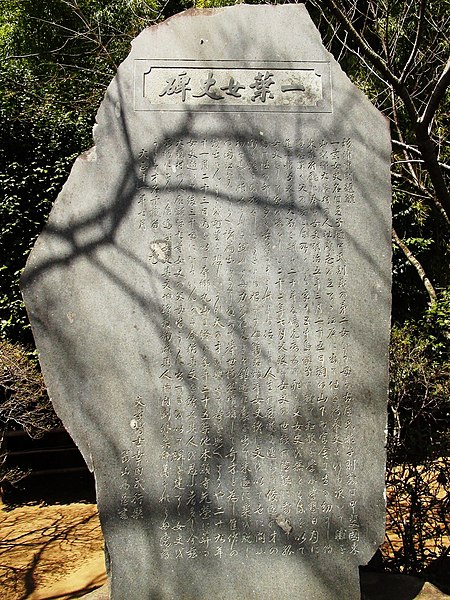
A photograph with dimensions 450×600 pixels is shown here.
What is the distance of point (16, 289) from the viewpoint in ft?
18.9

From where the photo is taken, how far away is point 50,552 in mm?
4324

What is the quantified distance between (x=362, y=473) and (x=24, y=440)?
4055 millimetres

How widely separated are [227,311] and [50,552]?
3.04m

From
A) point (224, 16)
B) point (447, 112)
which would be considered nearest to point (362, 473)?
point (224, 16)

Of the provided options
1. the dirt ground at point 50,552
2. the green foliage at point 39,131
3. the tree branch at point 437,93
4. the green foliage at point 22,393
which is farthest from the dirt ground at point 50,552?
the tree branch at point 437,93

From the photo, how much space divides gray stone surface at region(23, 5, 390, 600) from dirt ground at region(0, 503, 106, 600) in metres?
1.81

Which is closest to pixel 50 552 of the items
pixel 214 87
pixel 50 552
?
pixel 50 552

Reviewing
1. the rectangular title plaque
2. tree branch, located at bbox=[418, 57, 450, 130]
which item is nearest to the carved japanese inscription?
the rectangular title plaque

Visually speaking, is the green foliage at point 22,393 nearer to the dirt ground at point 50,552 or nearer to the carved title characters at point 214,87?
the dirt ground at point 50,552

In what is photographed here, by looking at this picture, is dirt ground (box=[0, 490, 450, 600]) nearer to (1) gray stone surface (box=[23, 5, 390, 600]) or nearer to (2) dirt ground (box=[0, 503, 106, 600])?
(2) dirt ground (box=[0, 503, 106, 600])

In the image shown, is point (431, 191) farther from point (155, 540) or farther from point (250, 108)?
point (155, 540)

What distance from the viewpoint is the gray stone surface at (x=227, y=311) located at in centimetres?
235

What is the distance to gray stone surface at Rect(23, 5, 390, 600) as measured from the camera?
235cm

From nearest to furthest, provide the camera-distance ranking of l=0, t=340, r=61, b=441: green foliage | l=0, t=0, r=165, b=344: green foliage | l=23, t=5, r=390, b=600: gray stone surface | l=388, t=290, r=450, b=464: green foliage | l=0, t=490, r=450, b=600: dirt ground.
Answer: l=23, t=5, r=390, b=600: gray stone surface < l=388, t=290, r=450, b=464: green foliage < l=0, t=490, r=450, b=600: dirt ground < l=0, t=340, r=61, b=441: green foliage < l=0, t=0, r=165, b=344: green foliage
